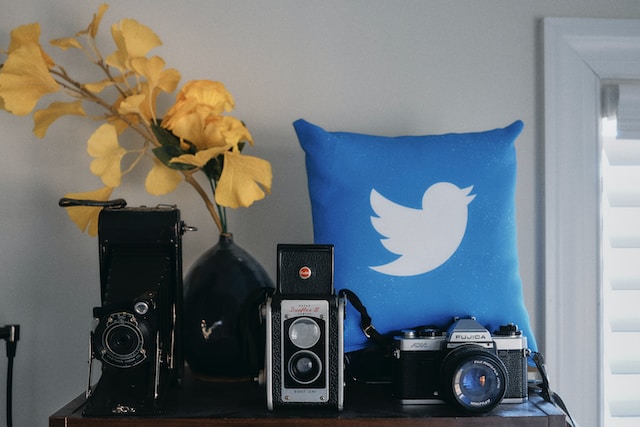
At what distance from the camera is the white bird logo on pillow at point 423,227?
1147mm

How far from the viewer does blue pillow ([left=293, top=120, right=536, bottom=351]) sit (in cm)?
114

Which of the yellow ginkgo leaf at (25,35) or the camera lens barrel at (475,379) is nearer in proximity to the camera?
the camera lens barrel at (475,379)

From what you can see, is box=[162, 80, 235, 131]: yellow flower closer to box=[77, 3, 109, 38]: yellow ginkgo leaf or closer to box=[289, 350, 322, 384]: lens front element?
box=[77, 3, 109, 38]: yellow ginkgo leaf

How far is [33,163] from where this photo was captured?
141cm

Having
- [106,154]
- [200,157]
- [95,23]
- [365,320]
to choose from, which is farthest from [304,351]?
[95,23]

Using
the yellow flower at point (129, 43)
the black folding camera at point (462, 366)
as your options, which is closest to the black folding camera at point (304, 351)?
the black folding camera at point (462, 366)

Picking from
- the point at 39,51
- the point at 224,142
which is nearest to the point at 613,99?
the point at 224,142

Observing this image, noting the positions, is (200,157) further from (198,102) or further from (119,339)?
(119,339)

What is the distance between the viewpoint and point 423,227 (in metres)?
1.16

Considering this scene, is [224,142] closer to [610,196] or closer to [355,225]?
[355,225]

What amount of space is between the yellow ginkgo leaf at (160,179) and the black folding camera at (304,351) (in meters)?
0.33

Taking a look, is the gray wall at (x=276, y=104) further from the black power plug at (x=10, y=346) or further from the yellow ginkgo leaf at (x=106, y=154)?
the yellow ginkgo leaf at (x=106, y=154)

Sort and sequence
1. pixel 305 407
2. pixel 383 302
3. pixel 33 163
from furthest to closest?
pixel 33 163
pixel 383 302
pixel 305 407

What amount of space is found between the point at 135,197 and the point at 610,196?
36.5 inches
